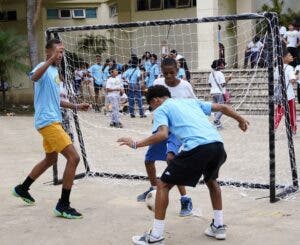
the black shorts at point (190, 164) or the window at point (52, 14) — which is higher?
the window at point (52, 14)

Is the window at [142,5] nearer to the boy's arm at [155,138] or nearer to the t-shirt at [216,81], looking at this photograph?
the t-shirt at [216,81]

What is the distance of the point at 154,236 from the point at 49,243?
98 centimetres

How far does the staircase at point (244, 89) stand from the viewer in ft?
35.8

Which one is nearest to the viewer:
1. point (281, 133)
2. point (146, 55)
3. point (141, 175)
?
point (141, 175)

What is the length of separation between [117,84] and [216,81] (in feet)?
9.83

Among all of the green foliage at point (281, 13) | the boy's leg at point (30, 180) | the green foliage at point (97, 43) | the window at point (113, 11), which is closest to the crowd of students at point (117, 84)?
the green foliage at point (97, 43)

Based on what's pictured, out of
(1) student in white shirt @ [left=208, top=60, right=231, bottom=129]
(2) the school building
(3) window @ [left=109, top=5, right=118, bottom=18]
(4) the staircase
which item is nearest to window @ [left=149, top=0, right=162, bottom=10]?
(2) the school building

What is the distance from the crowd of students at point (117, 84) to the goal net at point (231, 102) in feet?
0.21

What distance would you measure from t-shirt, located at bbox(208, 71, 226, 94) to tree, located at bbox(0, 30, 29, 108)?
859 cm

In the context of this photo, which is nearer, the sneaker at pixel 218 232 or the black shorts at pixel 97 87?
the sneaker at pixel 218 232

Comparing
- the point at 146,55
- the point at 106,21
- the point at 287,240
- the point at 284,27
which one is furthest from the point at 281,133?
the point at 106,21

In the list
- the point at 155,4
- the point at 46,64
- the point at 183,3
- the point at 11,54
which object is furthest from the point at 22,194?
the point at 155,4

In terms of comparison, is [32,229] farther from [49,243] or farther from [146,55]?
[146,55]

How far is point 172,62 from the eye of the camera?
5.92 metres
